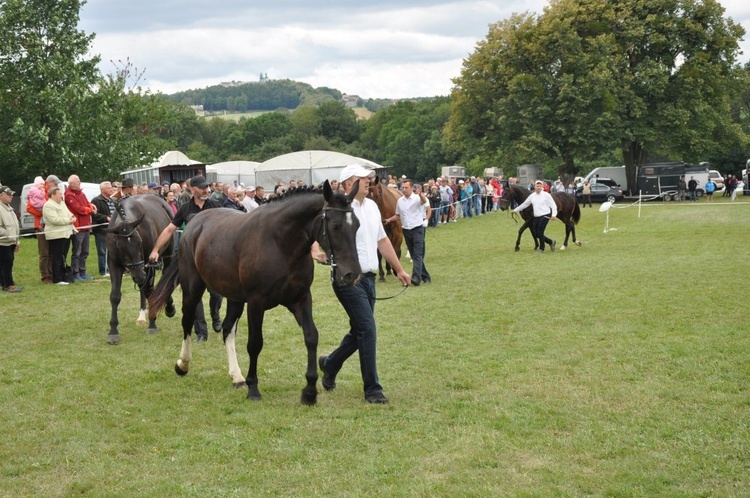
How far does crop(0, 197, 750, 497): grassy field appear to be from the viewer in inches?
213

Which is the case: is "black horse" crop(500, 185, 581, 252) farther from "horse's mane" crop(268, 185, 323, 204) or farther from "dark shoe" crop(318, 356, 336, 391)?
"horse's mane" crop(268, 185, 323, 204)

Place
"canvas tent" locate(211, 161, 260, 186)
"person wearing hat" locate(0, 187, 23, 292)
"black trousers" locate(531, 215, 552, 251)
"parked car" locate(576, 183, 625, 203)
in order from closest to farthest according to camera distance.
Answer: "person wearing hat" locate(0, 187, 23, 292) < "black trousers" locate(531, 215, 552, 251) < "parked car" locate(576, 183, 625, 203) < "canvas tent" locate(211, 161, 260, 186)

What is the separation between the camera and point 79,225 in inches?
679

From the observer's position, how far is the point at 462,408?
23.0 ft

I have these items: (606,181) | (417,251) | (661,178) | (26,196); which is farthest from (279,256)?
(606,181)

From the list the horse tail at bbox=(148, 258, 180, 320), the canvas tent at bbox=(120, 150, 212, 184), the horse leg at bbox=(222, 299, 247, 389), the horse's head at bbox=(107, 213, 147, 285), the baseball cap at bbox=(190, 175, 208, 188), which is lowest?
the horse leg at bbox=(222, 299, 247, 389)

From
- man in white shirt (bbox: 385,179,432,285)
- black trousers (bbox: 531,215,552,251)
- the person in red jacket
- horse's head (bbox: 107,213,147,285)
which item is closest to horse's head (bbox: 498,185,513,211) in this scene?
black trousers (bbox: 531,215,552,251)

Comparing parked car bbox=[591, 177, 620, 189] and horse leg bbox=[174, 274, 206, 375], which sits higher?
parked car bbox=[591, 177, 620, 189]

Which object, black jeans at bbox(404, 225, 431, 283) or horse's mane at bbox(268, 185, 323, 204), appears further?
black jeans at bbox(404, 225, 431, 283)

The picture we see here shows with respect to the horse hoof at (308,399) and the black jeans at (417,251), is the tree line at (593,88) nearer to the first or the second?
the black jeans at (417,251)

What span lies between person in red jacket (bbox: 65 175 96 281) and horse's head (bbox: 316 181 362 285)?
11.6m

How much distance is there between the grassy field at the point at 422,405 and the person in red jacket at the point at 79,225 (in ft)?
11.4

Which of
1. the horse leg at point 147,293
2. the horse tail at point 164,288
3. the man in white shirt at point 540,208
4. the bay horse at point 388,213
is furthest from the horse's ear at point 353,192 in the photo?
the man in white shirt at point 540,208

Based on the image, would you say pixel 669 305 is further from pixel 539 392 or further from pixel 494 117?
pixel 494 117
